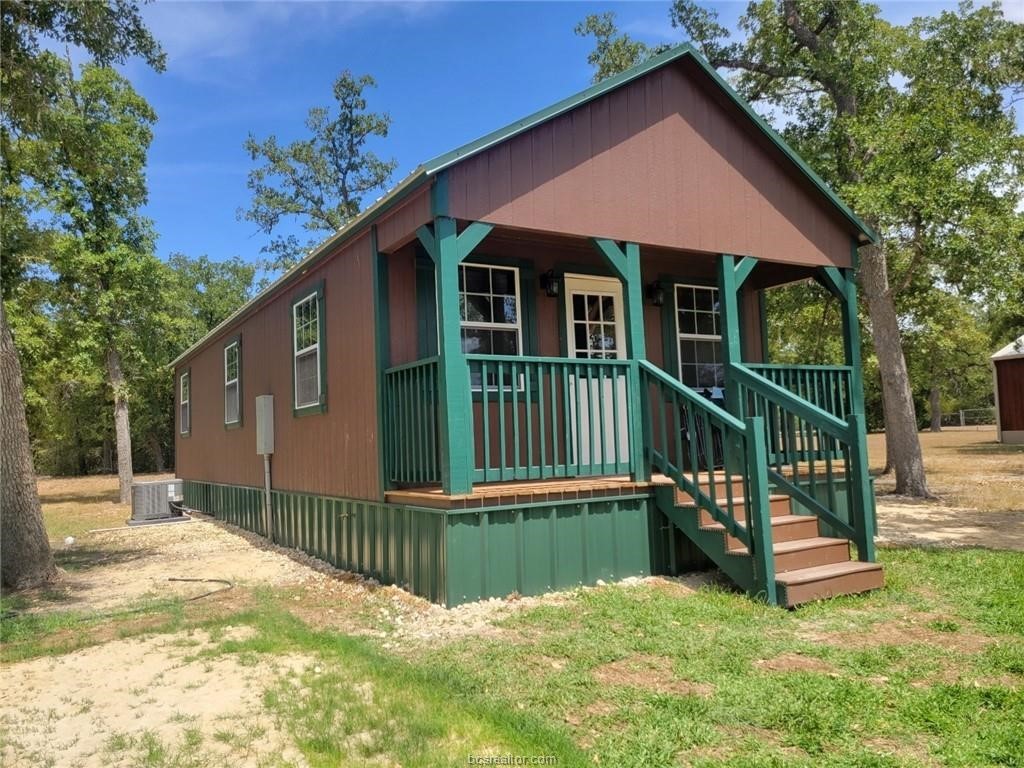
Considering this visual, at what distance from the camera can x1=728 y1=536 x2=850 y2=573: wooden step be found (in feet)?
16.9

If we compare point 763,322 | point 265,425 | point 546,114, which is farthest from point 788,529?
point 265,425

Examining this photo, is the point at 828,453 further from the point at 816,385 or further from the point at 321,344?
the point at 321,344

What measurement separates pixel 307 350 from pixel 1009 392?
2501 centimetres

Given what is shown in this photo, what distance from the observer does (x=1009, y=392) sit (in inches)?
971

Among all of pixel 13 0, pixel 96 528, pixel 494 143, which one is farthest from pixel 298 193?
pixel 494 143

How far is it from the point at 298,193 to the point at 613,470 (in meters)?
22.1

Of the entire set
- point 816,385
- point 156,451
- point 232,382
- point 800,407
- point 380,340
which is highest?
point 232,382

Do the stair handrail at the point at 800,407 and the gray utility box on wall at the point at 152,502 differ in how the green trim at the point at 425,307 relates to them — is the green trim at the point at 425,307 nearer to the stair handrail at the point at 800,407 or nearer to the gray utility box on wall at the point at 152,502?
the stair handrail at the point at 800,407

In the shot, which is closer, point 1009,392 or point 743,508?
point 743,508

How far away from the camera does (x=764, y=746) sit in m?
2.85

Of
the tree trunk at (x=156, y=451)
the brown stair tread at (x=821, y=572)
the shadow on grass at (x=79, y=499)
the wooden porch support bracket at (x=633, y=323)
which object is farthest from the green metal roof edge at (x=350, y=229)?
the tree trunk at (x=156, y=451)

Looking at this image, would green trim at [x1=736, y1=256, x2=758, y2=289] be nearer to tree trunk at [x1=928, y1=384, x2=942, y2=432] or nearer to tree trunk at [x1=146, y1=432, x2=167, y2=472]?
tree trunk at [x1=146, y1=432, x2=167, y2=472]

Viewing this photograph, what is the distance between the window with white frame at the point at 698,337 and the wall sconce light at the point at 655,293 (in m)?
0.29

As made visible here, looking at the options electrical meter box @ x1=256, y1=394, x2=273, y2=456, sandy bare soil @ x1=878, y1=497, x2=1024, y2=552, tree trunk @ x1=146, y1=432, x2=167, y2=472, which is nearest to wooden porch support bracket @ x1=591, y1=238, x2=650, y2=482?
sandy bare soil @ x1=878, y1=497, x2=1024, y2=552
